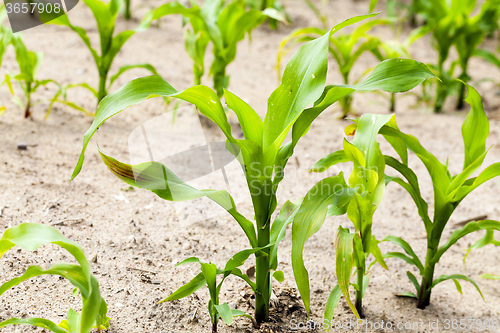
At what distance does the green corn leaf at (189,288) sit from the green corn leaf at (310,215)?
24cm

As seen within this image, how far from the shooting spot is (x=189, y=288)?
972 millimetres

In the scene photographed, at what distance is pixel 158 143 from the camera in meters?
2.04

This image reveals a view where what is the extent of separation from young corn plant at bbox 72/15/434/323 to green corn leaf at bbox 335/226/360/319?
130 mm

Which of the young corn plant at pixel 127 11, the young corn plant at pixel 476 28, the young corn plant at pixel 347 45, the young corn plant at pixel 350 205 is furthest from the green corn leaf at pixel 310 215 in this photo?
the young corn plant at pixel 127 11

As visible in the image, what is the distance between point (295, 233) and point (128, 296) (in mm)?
509

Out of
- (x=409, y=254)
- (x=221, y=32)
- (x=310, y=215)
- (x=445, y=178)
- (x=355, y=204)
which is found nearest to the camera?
(x=310, y=215)

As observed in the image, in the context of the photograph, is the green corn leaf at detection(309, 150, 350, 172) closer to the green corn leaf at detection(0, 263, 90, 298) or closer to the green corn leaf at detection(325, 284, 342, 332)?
the green corn leaf at detection(325, 284, 342, 332)

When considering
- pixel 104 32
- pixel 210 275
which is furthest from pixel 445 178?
pixel 104 32

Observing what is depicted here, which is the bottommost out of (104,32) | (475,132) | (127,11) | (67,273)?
(67,273)

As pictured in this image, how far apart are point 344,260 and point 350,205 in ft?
0.44

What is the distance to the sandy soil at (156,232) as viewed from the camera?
1097mm

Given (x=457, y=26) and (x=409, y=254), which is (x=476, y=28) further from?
(x=409, y=254)

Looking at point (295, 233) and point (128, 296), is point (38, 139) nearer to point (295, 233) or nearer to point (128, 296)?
point (128, 296)

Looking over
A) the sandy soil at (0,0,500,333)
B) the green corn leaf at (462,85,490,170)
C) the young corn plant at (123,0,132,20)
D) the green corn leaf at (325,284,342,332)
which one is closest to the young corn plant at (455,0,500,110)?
the sandy soil at (0,0,500,333)
